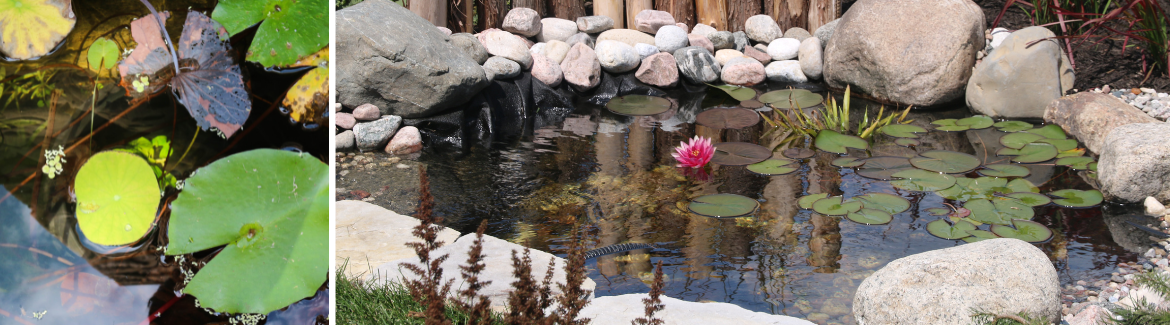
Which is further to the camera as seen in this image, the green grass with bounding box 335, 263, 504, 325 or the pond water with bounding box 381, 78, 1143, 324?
the pond water with bounding box 381, 78, 1143, 324

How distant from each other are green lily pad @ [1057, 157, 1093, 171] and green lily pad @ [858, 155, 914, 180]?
78 centimetres

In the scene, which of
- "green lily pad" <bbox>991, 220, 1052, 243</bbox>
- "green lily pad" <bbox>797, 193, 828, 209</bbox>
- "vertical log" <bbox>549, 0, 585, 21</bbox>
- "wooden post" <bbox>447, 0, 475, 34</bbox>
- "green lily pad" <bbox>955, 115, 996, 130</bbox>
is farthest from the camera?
"vertical log" <bbox>549, 0, 585, 21</bbox>

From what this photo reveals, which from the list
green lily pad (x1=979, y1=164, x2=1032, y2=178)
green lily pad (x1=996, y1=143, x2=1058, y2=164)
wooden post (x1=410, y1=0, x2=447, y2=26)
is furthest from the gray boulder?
green lily pad (x1=996, y1=143, x2=1058, y2=164)

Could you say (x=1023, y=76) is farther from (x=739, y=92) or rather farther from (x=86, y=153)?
(x=86, y=153)

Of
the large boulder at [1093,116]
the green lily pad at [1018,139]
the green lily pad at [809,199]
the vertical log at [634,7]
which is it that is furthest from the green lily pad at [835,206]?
the vertical log at [634,7]

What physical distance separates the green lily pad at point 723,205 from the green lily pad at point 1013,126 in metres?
→ 2.17

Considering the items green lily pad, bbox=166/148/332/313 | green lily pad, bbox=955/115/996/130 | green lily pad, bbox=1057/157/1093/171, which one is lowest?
green lily pad, bbox=955/115/996/130

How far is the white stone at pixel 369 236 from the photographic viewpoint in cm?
260

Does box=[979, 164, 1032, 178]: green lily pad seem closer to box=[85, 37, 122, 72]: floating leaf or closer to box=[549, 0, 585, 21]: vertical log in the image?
box=[549, 0, 585, 21]: vertical log

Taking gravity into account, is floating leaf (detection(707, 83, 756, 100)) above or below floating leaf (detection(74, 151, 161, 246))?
below

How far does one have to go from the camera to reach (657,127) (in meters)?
4.91

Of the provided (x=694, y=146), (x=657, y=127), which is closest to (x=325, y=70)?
(x=694, y=146)

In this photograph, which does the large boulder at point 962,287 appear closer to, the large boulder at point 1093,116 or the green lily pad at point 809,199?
the green lily pad at point 809,199

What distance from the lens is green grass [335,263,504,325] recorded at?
192cm
